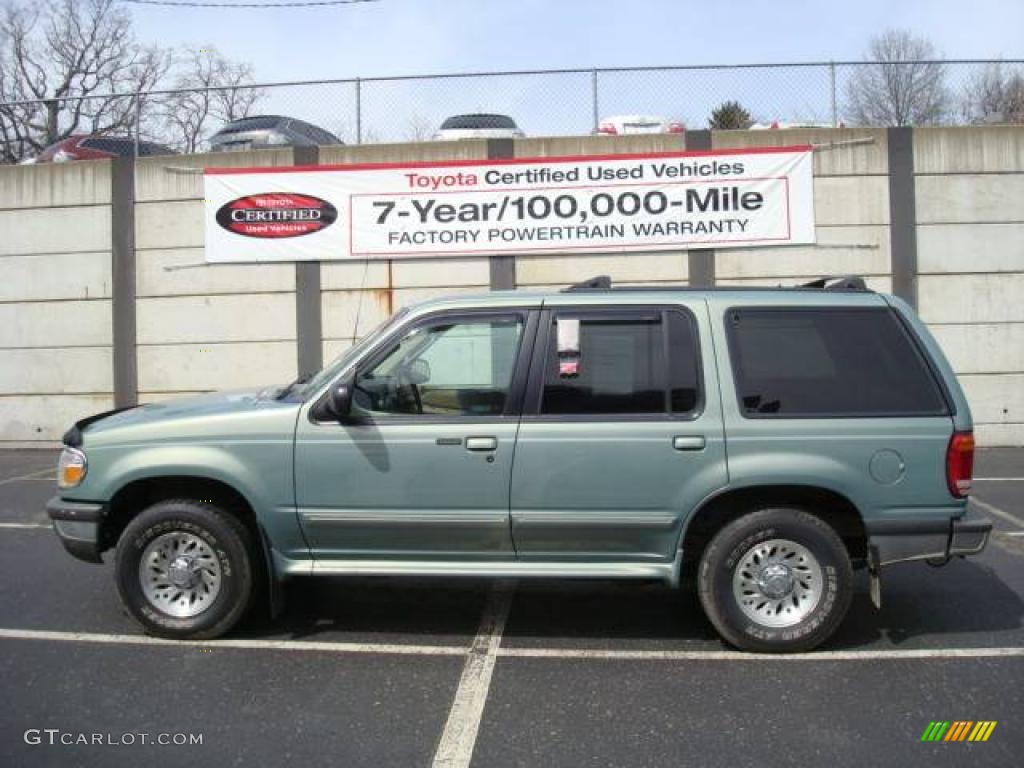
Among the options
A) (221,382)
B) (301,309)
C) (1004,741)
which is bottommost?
(1004,741)

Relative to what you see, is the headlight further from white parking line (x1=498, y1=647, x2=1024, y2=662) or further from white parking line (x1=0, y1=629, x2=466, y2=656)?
white parking line (x1=498, y1=647, x2=1024, y2=662)

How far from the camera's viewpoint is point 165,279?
41.4 ft

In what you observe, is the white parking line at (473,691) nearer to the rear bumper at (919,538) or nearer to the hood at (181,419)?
the hood at (181,419)

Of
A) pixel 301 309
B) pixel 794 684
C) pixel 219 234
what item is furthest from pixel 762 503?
pixel 219 234

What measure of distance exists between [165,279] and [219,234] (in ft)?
3.58

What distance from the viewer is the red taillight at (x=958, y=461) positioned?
4.13m

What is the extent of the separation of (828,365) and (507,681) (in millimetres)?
2253

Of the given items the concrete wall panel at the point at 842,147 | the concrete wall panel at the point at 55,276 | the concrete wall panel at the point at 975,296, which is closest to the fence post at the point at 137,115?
the concrete wall panel at the point at 55,276

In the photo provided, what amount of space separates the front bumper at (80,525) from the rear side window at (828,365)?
344 centimetres

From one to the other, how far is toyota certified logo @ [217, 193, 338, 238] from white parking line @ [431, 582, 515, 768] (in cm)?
834

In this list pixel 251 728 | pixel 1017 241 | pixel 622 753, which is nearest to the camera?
pixel 622 753

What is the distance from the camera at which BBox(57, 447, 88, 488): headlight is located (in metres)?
4.47

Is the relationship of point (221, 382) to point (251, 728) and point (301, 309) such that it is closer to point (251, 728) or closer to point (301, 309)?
point (301, 309)

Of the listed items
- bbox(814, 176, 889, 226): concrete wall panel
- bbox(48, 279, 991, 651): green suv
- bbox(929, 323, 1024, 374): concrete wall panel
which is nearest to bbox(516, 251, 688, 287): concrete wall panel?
bbox(814, 176, 889, 226): concrete wall panel
